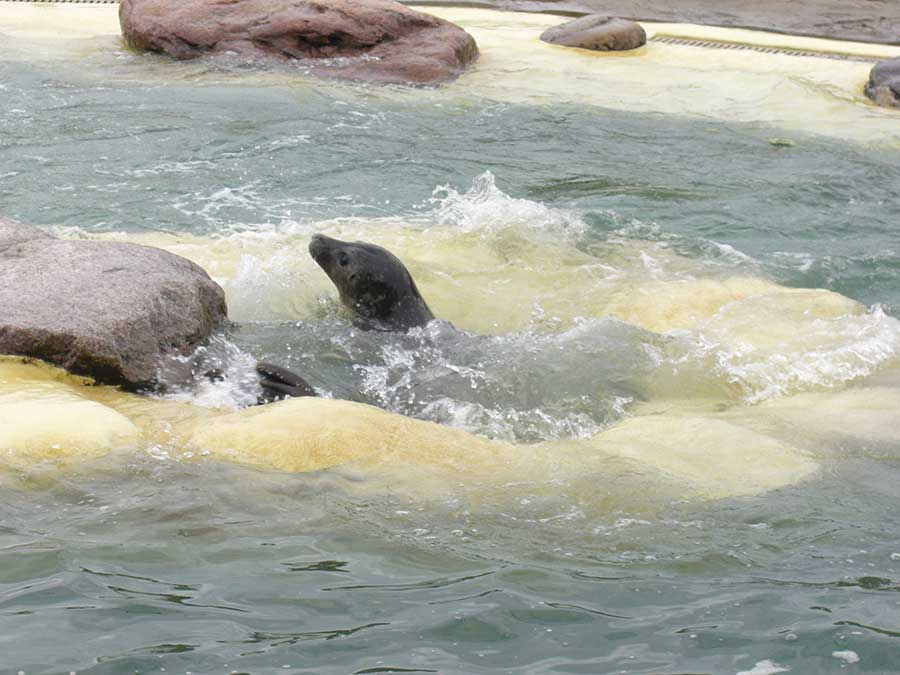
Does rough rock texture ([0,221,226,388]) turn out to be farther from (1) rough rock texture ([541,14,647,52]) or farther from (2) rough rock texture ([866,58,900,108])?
(1) rough rock texture ([541,14,647,52])

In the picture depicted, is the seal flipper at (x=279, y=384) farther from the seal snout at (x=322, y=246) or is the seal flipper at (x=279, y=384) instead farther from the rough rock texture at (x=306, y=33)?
the rough rock texture at (x=306, y=33)

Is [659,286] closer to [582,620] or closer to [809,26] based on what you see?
[582,620]

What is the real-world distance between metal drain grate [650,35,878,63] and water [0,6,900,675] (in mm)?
2840

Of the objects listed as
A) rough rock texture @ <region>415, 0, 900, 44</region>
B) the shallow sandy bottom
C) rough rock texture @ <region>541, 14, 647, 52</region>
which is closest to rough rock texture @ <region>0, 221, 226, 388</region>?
the shallow sandy bottom

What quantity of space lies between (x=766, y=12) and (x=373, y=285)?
10.6m

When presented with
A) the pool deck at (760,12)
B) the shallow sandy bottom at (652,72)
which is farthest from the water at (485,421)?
the pool deck at (760,12)

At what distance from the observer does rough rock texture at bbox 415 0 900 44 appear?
14.4 metres

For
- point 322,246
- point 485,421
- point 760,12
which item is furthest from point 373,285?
point 760,12

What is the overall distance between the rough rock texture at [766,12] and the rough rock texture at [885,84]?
2.60 meters

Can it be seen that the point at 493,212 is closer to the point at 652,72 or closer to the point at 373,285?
the point at 373,285

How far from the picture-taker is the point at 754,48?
43.5 feet

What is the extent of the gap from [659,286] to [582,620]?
4.09m

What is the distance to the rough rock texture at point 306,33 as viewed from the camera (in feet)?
40.4

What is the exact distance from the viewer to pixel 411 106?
1109cm
